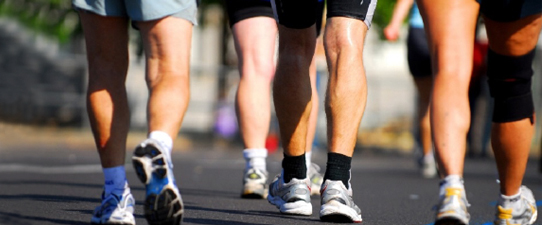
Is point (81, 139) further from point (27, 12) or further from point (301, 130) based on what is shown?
point (301, 130)

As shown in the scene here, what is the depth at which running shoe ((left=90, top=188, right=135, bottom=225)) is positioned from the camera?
13.1 feet

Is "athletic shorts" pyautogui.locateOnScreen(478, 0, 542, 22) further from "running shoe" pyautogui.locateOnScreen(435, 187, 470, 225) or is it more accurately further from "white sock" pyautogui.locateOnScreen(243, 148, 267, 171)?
"white sock" pyautogui.locateOnScreen(243, 148, 267, 171)

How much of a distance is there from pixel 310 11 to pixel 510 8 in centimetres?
106

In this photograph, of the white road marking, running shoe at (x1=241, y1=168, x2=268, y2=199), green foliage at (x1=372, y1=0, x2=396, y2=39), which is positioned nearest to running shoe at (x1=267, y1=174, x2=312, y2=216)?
running shoe at (x1=241, y1=168, x2=268, y2=199)

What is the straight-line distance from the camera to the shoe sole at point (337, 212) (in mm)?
4359

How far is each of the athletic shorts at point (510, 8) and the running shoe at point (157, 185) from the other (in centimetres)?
140

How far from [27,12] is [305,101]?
51.2ft

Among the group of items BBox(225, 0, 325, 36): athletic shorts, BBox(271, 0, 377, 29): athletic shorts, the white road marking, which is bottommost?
the white road marking

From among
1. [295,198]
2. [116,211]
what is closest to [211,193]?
[295,198]

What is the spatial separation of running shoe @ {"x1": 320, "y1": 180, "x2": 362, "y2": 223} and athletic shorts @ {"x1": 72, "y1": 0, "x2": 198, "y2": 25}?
0.93m

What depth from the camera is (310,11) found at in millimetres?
4754

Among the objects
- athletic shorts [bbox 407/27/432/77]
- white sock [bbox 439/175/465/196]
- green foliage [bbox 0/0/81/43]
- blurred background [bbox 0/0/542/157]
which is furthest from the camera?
green foliage [bbox 0/0/81/43]

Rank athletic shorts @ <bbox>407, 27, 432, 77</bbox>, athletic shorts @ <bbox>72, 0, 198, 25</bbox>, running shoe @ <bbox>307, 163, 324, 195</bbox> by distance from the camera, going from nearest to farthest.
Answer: athletic shorts @ <bbox>72, 0, 198, 25</bbox> < running shoe @ <bbox>307, 163, 324, 195</bbox> < athletic shorts @ <bbox>407, 27, 432, 77</bbox>

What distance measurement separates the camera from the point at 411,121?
65.6ft
